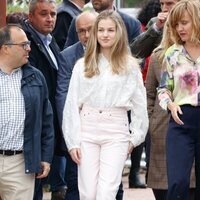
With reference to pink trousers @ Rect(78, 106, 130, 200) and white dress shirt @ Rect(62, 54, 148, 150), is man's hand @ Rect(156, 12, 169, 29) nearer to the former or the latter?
white dress shirt @ Rect(62, 54, 148, 150)

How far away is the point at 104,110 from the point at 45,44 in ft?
4.70

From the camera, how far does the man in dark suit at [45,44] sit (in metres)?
8.05

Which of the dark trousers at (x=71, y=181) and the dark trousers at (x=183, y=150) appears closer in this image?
the dark trousers at (x=183, y=150)

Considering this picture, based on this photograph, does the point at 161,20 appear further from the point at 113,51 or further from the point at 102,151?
the point at 102,151

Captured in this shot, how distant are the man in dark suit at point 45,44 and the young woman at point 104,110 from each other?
81 centimetres

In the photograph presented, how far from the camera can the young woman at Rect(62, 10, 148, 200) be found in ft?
23.2

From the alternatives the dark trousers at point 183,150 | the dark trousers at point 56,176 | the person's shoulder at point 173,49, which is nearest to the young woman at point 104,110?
the person's shoulder at point 173,49

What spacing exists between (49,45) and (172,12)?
5.78 feet

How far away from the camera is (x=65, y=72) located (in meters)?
7.89

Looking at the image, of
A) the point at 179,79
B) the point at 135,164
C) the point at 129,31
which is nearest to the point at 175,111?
the point at 179,79

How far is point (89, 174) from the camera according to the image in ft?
23.3

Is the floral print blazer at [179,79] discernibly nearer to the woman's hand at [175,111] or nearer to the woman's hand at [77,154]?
the woman's hand at [175,111]

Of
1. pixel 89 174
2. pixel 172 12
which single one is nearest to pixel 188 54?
pixel 172 12

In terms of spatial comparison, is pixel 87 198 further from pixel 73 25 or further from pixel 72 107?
pixel 73 25
